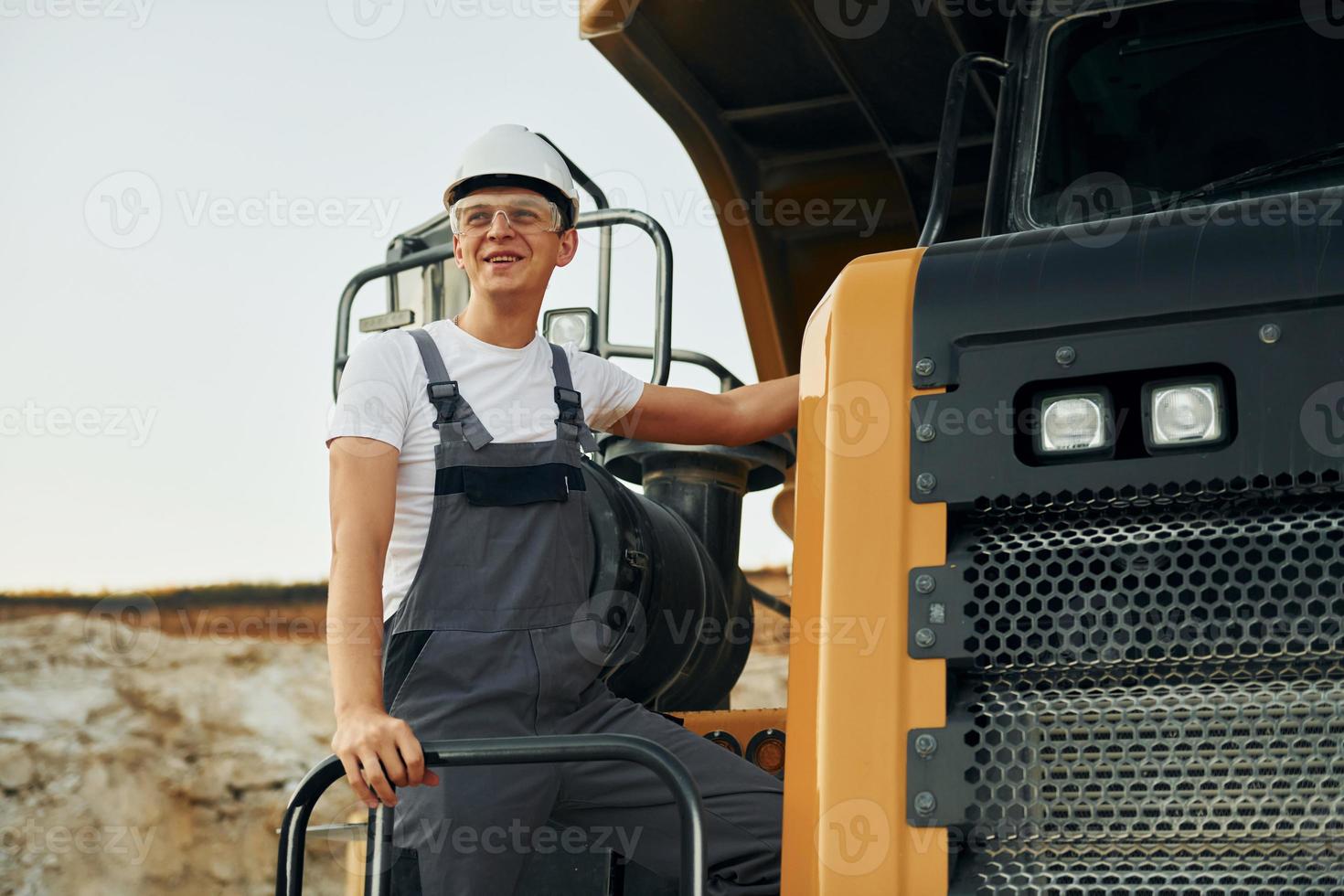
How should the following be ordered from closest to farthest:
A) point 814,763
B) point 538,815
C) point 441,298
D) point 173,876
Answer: point 814,763
point 538,815
point 441,298
point 173,876

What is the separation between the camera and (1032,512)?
7.80 feet

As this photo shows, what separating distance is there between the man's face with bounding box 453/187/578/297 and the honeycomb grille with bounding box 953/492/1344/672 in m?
1.10

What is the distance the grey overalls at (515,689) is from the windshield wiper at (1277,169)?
1403mm

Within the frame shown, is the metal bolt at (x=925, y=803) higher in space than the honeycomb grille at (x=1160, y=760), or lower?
lower

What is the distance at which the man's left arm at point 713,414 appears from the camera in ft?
10.9

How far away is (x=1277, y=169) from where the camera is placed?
9.90ft

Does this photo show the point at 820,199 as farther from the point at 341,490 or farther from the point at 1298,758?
the point at 1298,758

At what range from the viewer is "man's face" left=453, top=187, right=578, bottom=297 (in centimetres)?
301

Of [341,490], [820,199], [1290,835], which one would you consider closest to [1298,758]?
[1290,835]

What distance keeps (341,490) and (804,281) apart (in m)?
2.52
